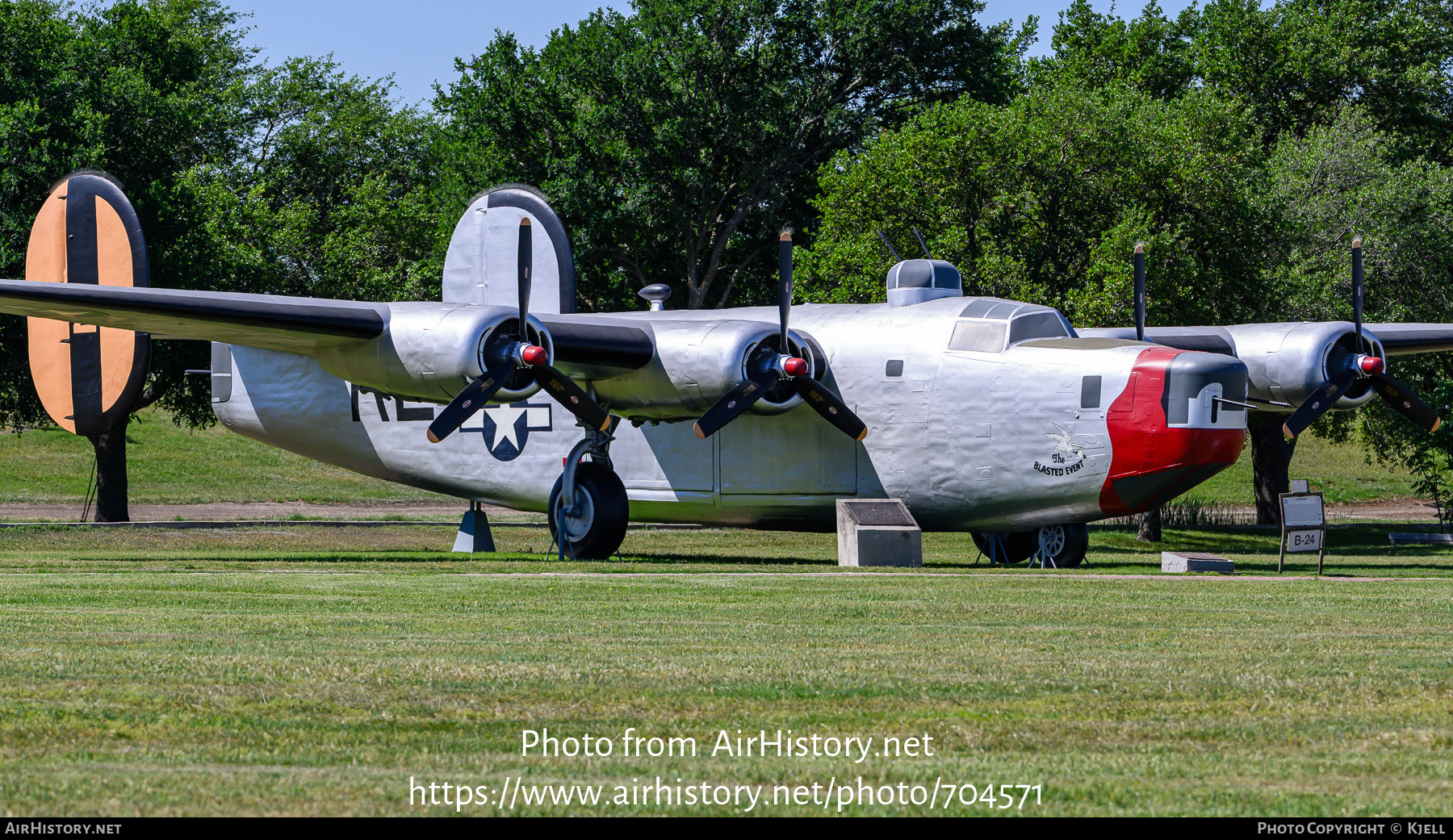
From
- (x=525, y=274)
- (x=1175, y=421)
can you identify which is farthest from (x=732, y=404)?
(x=1175, y=421)

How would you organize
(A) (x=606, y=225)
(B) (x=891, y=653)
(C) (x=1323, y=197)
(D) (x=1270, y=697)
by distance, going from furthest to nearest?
1. (A) (x=606, y=225)
2. (C) (x=1323, y=197)
3. (B) (x=891, y=653)
4. (D) (x=1270, y=697)

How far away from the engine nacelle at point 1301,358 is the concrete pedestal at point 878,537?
19.1 feet

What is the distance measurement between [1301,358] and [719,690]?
16883 mm

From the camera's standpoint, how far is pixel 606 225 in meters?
41.9

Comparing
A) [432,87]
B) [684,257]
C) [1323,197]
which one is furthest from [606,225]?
[1323,197]

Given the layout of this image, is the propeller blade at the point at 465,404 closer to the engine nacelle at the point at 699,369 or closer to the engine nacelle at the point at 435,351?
the engine nacelle at the point at 435,351

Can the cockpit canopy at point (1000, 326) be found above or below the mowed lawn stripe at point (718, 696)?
above

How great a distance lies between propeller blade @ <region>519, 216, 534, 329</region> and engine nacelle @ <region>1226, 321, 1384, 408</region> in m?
10.5

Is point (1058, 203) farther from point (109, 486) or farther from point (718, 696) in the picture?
point (718, 696)

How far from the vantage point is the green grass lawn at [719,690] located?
590cm

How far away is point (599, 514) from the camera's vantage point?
22.2m

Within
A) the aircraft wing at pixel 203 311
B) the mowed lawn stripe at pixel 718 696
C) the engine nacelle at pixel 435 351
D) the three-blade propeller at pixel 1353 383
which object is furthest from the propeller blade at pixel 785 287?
the mowed lawn stripe at pixel 718 696

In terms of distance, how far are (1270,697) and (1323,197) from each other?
3304cm

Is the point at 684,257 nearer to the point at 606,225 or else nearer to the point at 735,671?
the point at 606,225
